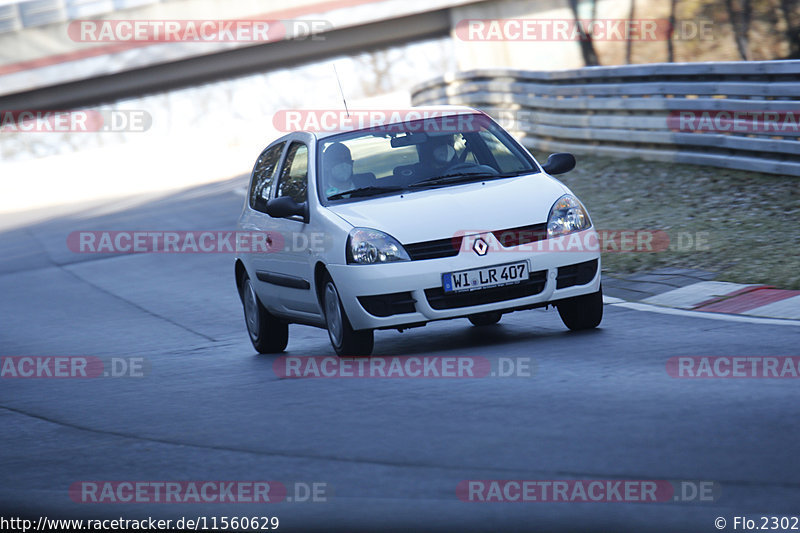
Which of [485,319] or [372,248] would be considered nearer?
[372,248]

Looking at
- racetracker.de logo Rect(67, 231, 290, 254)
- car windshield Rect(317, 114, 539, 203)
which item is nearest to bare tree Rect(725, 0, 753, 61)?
racetracker.de logo Rect(67, 231, 290, 254)

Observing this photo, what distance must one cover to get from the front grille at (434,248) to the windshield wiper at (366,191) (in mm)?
826

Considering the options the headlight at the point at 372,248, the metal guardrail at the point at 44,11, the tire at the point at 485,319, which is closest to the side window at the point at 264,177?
the tire at the point at 485,319

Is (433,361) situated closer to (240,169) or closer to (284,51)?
(240,169)

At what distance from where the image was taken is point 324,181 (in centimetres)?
938

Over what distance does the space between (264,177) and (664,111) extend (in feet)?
28.9

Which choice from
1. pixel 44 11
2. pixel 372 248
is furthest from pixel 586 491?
pixel 44 11

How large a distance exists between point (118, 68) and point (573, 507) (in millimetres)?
44882

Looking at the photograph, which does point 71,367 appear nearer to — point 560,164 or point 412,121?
point 412,121

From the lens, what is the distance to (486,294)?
8.46 meters

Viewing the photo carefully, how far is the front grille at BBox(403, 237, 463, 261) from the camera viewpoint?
841 centimetres

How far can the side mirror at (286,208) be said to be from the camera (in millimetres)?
9312

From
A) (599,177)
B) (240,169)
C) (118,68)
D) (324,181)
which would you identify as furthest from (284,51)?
(324,181)

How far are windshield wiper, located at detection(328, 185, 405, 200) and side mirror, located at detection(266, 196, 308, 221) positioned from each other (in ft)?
0.76
